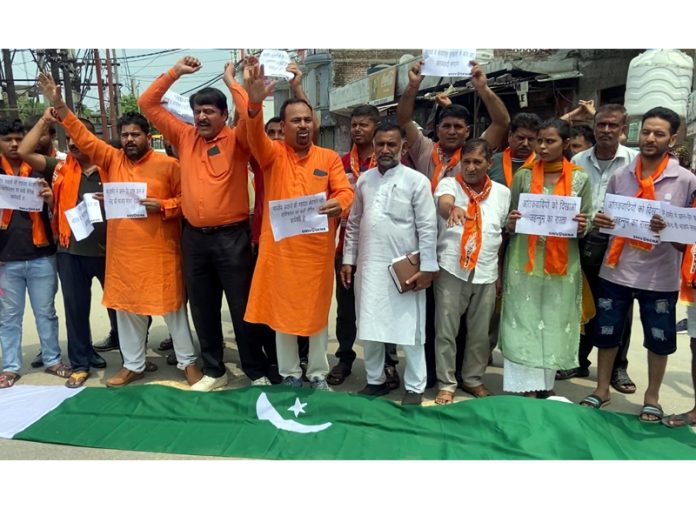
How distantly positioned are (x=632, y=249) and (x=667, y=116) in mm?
822

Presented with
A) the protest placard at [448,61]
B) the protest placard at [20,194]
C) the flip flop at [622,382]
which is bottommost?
the flip flop at [622,382]

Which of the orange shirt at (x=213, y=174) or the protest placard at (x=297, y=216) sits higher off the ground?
the orange shirt at (x=213, y=174)

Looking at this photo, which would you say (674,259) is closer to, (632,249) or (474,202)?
(632,249)

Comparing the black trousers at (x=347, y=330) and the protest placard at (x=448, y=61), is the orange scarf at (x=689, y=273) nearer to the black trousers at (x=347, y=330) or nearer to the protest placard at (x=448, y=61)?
the protest placard at (x=448, y=61)

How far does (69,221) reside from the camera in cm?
388

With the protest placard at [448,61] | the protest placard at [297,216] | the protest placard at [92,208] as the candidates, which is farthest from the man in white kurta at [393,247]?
the protest placard at [92,208]

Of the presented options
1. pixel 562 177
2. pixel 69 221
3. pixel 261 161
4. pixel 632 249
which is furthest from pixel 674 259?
pixel 69 221

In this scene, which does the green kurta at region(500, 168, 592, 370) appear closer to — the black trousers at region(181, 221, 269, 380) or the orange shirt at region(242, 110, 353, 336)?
the orange shirt at region(242, 110, 353, 336)

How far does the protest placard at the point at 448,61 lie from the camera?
12.4ft

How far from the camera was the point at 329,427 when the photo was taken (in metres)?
3.21

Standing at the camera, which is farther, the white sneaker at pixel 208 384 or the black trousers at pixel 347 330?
the black trousers at pixel 347 330

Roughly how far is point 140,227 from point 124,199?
0.72 feet

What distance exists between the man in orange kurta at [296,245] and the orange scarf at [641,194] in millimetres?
1712

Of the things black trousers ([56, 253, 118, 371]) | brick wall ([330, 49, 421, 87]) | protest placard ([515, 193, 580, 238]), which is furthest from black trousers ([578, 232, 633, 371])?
brick wall ([330, 49, 421, 87])
